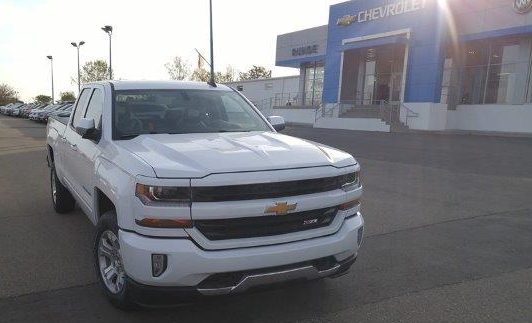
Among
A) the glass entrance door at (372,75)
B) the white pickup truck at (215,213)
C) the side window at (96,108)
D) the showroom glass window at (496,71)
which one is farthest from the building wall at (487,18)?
the white pickup truck at (215,213)

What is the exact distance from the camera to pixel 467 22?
2662 centimetres

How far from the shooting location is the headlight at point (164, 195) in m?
3.16

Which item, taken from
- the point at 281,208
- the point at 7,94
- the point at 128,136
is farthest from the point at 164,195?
the point at 7,94

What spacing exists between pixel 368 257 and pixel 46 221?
13.7 ft

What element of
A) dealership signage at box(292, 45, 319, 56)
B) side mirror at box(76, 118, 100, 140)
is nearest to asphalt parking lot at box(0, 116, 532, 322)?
side mirror at box(76, 118, 100, 140)

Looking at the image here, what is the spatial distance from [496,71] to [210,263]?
27.9m

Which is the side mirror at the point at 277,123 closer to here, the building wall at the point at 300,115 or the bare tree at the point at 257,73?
the building wall at the point at 300,115

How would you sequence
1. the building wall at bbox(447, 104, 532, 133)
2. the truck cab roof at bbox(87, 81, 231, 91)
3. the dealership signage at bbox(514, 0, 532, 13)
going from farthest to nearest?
the building wall at bbox(447, 104, 532, 133), the dealership signage at bbox(514, 0, 532, 13), the truck cab roof at bbox(87, 81, 231, 91)

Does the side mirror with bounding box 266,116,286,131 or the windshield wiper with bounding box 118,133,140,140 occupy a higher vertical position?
the side mirror with bounding box 266,116,286,131

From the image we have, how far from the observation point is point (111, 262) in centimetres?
379

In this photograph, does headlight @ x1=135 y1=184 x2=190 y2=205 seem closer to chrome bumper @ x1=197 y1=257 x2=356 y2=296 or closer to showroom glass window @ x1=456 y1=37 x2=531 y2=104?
chrome bumper @ x1=197 y1=257 x2=356 y2=296

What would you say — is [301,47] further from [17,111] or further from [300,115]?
[17,111]

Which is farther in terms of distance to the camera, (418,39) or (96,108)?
Answer: (418,39)

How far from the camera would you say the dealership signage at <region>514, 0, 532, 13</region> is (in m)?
23.2
